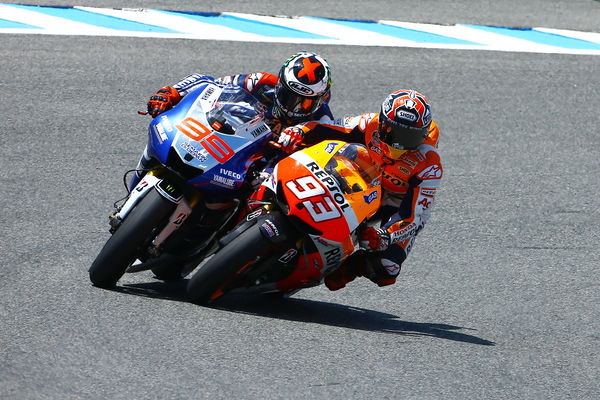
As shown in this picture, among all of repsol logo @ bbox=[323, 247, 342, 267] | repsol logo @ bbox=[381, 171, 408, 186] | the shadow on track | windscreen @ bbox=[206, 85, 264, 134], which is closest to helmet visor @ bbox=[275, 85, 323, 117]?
windscreen @ bbox=[206, 85, 264, 134]

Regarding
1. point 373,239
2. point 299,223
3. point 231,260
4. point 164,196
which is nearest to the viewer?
point 231,260

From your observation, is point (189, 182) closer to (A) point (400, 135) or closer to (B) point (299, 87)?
(B) point (299, 87)

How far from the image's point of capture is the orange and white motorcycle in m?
6.00

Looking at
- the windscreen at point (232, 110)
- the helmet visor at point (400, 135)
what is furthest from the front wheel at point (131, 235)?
the helmet visor at point (400, 135)

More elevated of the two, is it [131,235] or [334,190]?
[334,190]

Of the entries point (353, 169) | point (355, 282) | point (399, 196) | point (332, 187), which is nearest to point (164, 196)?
point (332, 187)

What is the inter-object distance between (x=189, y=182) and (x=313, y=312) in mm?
1173

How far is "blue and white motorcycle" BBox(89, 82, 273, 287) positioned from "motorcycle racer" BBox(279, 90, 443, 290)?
0.92 ft

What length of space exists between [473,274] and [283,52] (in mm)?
4510

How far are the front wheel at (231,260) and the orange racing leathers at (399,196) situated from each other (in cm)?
90

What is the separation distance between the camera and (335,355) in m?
5.73

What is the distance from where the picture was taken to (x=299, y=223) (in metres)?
6.07

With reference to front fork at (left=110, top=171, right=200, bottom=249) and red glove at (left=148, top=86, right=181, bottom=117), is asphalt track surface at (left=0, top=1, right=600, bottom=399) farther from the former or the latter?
red glove at (left=148, top=86, right=181, bottom=117)

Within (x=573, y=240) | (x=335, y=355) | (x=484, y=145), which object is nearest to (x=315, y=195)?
(x=335, y=355)
